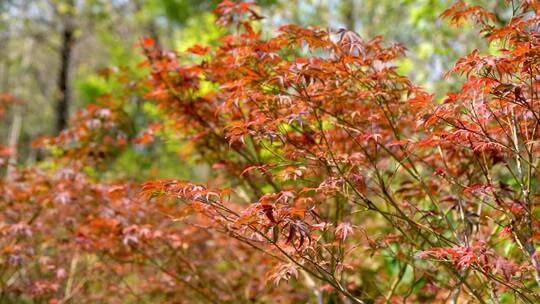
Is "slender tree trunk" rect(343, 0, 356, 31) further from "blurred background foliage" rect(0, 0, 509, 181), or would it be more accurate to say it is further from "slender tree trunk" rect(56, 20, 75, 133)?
"slender tree trunk" rect(56, 20, 75, 133)

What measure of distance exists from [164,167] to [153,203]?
7.03m

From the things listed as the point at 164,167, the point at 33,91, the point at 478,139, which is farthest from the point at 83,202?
the point at 33,91

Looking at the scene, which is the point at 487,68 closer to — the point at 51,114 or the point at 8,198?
the point at 8,198

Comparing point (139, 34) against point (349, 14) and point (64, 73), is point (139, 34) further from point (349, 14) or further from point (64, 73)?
point (349, 14)

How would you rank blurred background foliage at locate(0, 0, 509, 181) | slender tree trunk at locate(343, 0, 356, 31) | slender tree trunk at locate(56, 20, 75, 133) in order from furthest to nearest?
slender tree trunk at locate(343, 0, 356, 31)
slender tree trunk at locate(56, 20, 75, 133)
blurred background foliage at locate(0, 0, 509, 181)

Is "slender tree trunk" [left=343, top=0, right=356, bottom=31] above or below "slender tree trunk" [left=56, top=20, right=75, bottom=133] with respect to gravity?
above

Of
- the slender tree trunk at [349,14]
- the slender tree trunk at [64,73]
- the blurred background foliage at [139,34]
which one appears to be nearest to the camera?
the blurred background foliage at [139,34]

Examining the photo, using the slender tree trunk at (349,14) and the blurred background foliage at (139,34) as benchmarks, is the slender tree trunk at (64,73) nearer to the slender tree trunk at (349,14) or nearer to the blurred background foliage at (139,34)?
the blurred background foliage at (139,34)

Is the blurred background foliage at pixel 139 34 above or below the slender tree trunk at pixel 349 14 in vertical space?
below

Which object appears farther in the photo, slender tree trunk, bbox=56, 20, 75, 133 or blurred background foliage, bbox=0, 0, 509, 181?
slender tree trunk, bbox=56, 20, 75, 133

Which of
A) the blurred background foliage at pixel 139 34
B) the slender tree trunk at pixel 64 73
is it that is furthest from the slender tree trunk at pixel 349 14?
the slender tree trunk at pixel 64 73

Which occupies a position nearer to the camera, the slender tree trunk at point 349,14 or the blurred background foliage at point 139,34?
the blurred background foliage at point 139,34

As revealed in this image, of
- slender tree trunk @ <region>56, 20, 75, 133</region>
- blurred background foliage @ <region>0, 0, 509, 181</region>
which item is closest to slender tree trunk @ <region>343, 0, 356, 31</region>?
blurred background foliage @ <region>0, 0, 509, 181</region>

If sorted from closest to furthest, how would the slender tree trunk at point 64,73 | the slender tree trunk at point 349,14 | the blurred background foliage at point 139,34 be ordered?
the blurred background foliage at point 139,34 < the slender tree trunk at point 64,73 < the slender tree trunk at point 349,14
